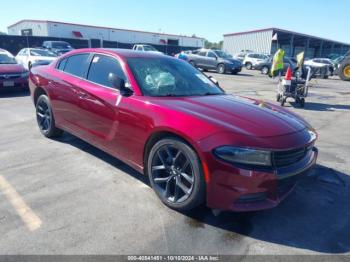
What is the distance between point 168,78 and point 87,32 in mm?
42410

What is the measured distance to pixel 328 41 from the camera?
62.7 meters

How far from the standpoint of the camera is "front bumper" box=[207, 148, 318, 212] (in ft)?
9.00

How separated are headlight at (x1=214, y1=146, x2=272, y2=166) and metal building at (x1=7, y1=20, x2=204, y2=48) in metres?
41.4

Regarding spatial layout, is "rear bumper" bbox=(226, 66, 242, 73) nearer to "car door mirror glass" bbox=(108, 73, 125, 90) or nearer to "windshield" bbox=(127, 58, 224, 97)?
"windshield" bbox=(127, 58, 224, 97)

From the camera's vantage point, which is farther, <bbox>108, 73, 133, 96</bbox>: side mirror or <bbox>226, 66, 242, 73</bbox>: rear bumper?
<bbox>226, 66, 242, 73</bbox>: rear bumper

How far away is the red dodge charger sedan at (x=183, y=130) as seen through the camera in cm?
279

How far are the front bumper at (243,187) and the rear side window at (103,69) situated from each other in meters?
1.85

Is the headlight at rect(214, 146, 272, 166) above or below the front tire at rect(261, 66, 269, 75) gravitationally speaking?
above

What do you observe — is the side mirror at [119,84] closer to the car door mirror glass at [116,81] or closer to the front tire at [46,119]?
the car door mirror glass at [116,81]

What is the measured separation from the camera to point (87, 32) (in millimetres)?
42719

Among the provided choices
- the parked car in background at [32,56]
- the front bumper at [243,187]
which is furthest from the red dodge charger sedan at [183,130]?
the parked car in background at [32,56]

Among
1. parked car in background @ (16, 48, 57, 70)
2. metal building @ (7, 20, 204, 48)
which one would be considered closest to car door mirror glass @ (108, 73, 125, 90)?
parked car in background @ (16, 48, 57, 70)

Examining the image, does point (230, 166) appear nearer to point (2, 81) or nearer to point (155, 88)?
point (155, 88)

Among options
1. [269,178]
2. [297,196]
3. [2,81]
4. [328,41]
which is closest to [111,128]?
[269,178]
